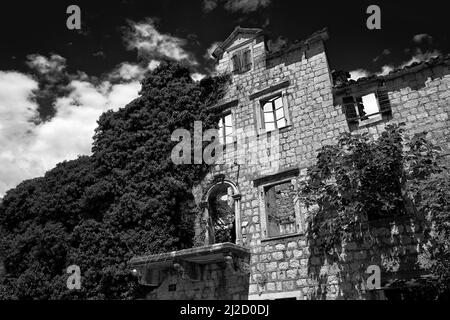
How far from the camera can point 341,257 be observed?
930 cm

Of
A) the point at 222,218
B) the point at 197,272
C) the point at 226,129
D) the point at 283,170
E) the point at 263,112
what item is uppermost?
the point at 263,112

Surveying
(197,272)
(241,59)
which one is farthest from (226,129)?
(197,272)

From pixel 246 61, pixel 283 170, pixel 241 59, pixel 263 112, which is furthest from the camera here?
pixel 241 59

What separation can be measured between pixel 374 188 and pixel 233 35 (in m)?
7.98

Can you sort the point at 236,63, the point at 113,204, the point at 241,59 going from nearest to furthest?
the point at 113,204
the point at 241,59
the point at 236,63

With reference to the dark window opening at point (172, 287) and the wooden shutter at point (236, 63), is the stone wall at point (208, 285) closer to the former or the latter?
the dark window opening at point (172, 287)

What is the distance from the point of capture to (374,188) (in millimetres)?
9094

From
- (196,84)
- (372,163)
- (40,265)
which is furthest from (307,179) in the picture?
(40,265)

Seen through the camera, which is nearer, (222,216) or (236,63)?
(222,216)

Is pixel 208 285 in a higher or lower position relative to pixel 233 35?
lower

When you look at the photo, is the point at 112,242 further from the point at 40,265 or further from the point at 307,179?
the point at 307,179

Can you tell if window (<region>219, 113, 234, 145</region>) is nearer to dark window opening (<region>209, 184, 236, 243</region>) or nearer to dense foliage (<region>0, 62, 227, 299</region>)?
dense foliage (<region>0, 62, 227, 299</region>)

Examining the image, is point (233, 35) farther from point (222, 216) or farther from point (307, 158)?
point (222, 216)

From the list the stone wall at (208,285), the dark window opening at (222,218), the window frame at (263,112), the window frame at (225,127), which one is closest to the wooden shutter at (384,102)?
the window frame at (263,112)
